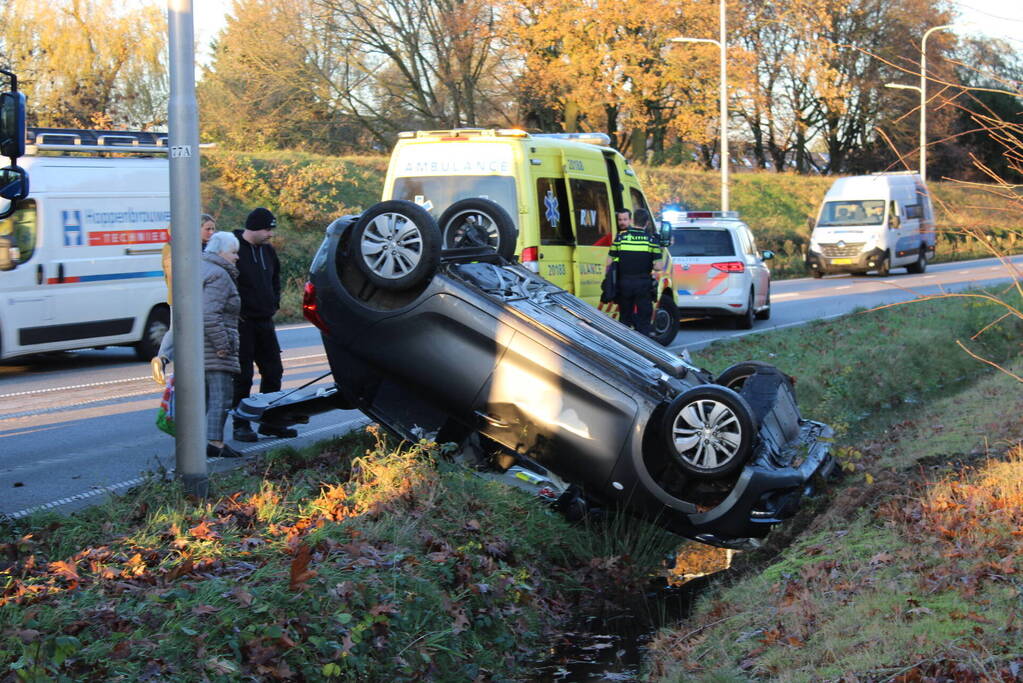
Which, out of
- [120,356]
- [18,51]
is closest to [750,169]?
[18,51]

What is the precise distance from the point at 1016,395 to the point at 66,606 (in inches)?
351

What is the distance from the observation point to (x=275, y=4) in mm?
35156

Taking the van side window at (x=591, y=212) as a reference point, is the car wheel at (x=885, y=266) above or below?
below

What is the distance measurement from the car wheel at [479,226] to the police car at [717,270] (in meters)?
9.62

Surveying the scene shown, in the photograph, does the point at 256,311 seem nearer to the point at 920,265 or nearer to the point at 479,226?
the point at 479,226

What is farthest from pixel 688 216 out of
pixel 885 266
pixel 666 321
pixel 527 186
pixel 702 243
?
pixel 885 266

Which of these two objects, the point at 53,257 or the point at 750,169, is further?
the point at 750,169

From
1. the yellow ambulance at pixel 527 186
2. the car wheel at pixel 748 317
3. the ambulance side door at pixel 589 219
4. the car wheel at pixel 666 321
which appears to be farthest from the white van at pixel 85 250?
the car wheel at pixel 748 317

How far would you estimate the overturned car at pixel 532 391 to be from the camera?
6.45m

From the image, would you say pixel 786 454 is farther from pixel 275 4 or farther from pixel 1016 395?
pixel 275 4

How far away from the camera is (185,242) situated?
20.5ft

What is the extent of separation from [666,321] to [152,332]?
6631 millimetres

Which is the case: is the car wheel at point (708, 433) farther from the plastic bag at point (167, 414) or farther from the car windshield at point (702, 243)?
the car windshield at point (702, 243)

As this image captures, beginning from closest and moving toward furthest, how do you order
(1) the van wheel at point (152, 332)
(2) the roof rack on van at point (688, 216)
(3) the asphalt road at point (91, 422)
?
(3) the asphalt road at point (91, 422), (1) the van wheel at point (152, 332), (2) the roof rack on van at point (688, 216)
